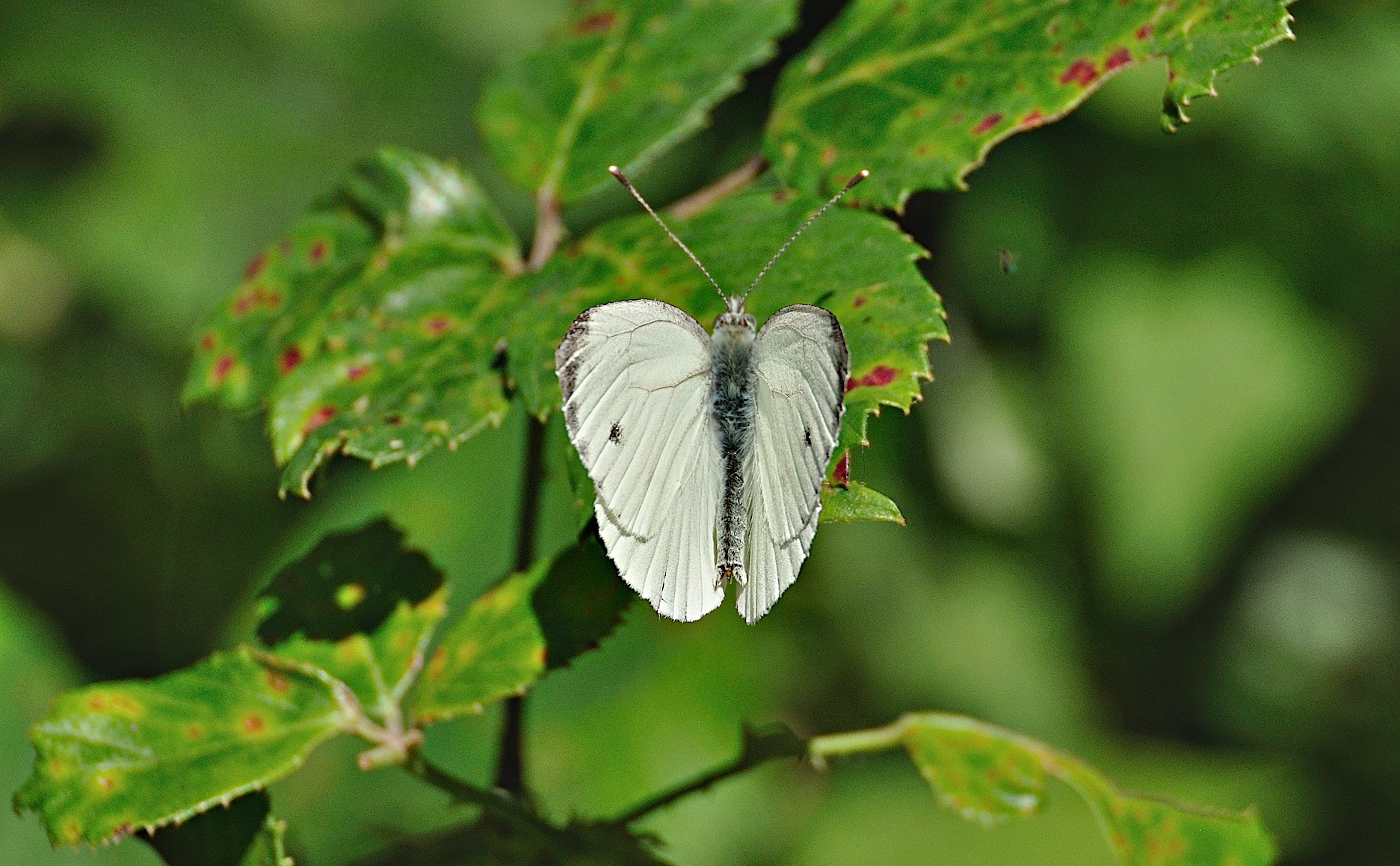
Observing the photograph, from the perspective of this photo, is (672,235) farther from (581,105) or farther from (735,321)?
(581,105)

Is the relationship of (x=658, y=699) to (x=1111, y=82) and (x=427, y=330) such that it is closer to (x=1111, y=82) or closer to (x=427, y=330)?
(x=427, y=330)

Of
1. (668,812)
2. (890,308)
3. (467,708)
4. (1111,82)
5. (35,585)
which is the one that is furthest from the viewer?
(35,585)

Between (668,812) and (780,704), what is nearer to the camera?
(668,812)

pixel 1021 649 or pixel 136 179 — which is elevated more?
pixel 136 179

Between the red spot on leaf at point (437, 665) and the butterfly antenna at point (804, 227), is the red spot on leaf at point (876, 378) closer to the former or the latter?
the butterfly antenna at point (804, 227)

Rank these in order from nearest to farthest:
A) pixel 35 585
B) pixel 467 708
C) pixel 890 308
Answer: pixel 890 308, pixel 467 708, pixel 35 585

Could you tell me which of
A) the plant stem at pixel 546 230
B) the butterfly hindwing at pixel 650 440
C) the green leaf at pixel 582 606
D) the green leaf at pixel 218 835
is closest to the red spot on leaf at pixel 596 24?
the plant stem at pixel 546 230

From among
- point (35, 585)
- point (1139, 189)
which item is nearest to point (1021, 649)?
point (1139, 189)
